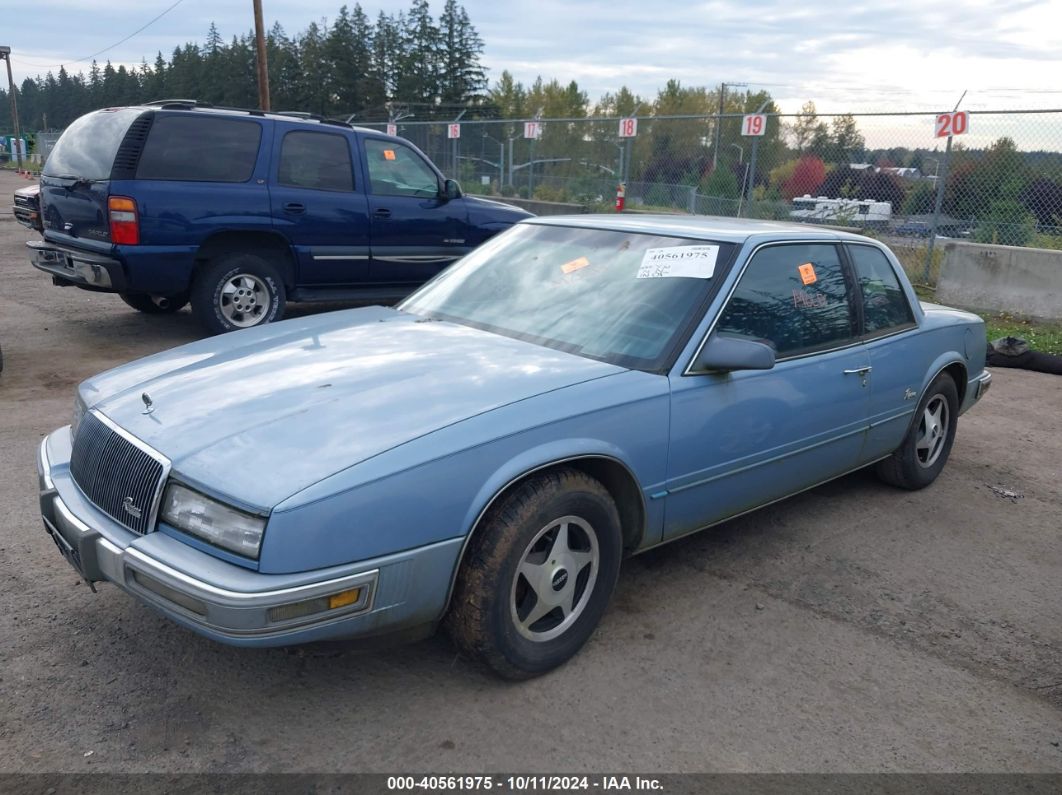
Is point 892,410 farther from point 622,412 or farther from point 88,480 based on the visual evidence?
point 88,480

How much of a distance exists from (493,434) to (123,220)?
5611 millimetres

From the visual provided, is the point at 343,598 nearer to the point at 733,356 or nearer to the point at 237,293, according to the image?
the point at 733,356

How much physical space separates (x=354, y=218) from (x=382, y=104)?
2505 inches

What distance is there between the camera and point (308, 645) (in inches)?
102

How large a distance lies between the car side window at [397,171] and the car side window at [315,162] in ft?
0.86

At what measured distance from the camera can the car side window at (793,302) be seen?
148 inches

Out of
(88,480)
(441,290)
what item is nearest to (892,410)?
(441,290)

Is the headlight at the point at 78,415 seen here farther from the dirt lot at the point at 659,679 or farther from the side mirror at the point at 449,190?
the side mirror at the point at 449,190

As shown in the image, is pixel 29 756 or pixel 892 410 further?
pixel 892 410

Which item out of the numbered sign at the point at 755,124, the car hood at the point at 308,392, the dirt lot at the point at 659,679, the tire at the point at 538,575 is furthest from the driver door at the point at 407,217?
the tire at the point at 538,575

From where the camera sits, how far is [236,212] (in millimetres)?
7652

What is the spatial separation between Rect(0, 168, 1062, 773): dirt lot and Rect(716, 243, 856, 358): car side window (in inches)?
40.5

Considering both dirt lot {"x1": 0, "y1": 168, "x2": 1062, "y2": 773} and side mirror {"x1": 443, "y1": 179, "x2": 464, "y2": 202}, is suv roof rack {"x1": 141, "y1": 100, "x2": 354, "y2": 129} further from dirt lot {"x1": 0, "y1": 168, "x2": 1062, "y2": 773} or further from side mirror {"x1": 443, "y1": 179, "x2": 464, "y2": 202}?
dirt lot {"x1": 0, "y1": 168, "x2": 1062, "y2": 773}

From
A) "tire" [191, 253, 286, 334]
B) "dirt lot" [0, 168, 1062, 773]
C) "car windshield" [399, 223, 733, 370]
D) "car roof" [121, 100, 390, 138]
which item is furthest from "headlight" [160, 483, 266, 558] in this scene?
"car roof" [121, 100, 390, 138]
